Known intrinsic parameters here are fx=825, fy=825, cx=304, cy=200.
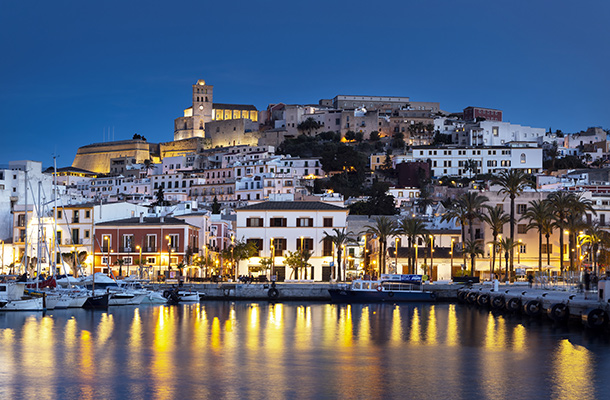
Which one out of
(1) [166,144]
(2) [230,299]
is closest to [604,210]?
(2) [230,299]

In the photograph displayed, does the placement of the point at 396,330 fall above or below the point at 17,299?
below

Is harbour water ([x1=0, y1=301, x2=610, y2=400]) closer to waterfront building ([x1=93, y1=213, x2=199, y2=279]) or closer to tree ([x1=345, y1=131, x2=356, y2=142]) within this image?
waterfront building ([x1=93, y1=213, x2=199, y2=279])

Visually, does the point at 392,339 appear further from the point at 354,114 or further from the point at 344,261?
the point at 354,114

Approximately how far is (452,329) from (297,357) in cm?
1304

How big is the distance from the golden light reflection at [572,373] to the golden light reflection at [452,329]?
4.72 m

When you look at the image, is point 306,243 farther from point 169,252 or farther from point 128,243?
point 128,243

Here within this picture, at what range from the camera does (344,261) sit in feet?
246

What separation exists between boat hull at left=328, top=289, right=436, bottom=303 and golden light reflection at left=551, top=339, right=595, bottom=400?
2843 cm

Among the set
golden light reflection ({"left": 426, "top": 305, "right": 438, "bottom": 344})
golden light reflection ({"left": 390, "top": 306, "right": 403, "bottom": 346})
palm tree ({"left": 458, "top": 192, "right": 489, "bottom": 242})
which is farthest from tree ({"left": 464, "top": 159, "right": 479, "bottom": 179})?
golden light reflection ({"left": 390, "top": 306, "right": 403, "bottom": 346})

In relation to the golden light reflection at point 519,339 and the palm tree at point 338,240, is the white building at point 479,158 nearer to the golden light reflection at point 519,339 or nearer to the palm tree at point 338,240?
the palm tree at point 338,240

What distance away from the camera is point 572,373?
2812cm

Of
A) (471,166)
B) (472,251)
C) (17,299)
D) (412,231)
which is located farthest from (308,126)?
(17,299)

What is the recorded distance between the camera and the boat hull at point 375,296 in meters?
63.0

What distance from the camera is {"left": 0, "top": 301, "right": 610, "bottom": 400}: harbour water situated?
992 inches
